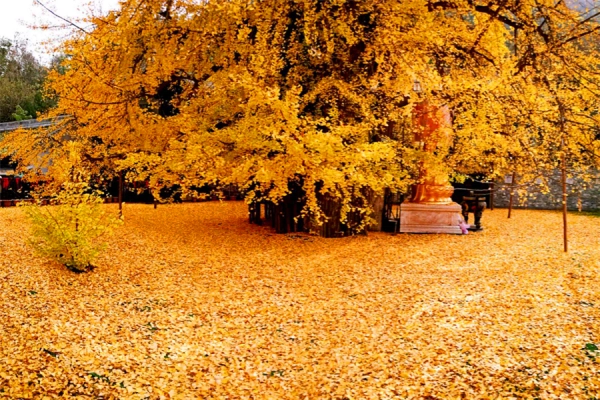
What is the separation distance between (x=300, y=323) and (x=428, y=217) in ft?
21.1

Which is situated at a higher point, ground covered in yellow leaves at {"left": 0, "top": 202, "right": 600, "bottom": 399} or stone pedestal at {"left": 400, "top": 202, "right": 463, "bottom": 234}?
stone pedestal at {"left": 400, "top": 202, "right": 463, "bottom": 234}

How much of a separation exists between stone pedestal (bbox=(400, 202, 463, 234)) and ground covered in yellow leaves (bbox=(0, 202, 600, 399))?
1777 mm

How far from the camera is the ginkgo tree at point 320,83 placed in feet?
26.5

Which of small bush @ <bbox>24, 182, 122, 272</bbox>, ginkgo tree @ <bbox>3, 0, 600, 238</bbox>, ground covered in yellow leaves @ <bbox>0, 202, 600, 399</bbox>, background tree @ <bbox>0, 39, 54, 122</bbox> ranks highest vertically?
background tree @ <bbox>0, 39, 54, 122</bbox>

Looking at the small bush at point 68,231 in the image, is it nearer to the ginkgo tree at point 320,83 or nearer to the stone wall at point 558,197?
the ginkgo tree at point 320,83

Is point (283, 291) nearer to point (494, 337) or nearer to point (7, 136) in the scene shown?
point (494, 337)

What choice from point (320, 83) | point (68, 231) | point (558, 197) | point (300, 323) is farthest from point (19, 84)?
point (300, 323)

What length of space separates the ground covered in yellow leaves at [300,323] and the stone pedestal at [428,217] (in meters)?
1.78

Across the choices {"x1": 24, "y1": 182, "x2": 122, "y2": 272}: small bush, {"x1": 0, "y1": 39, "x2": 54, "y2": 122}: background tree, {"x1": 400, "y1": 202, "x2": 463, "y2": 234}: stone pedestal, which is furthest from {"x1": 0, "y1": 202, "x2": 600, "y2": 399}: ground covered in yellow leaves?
{"x1": 0, "y1": 39, "x2": 54, "y2": 122}: background tree

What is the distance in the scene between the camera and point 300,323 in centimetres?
573

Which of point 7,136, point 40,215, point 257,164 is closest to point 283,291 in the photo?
point 257,164

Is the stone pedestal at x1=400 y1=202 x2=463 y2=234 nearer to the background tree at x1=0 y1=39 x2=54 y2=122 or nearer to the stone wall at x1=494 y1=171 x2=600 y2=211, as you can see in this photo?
the stone wall at x1=494 y1=171 x2=600 y2=211

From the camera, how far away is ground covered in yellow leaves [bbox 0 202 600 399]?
4.16 metres

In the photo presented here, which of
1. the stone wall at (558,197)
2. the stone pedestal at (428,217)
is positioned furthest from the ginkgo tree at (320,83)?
the stone wall at (558,197)
